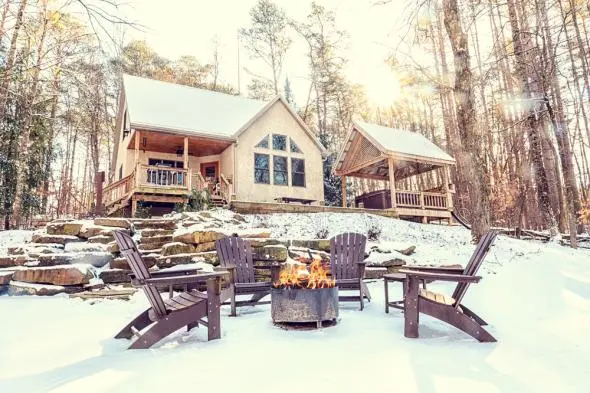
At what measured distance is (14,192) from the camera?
1264 centimetres

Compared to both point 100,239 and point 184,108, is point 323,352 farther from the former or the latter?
point 184,108

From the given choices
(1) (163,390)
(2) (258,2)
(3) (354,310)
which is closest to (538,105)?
(3) (354,310)

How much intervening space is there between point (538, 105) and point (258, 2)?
66.0 ft

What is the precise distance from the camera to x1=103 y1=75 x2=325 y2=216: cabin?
492 inches

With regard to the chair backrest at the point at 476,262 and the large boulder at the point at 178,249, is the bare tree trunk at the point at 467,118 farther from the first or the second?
the large boulder at the point at 178,249

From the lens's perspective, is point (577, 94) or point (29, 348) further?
point (577, 94)

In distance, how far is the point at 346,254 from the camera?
17.5 feet

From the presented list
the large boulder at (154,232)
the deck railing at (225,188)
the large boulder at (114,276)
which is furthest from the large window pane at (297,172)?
the large boulder at (114,276)

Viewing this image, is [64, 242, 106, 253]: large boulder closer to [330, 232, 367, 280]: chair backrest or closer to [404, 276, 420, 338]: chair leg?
[330, 232, 367, 280]: chair backrest

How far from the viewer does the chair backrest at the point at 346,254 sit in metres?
5.25

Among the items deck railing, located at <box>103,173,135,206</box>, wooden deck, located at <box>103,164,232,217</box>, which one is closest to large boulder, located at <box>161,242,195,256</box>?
wooden deck, located at <box>103,164,232,217</box>

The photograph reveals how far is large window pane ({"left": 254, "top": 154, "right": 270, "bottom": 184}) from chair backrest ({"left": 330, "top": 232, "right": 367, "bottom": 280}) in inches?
383

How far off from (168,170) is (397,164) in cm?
968

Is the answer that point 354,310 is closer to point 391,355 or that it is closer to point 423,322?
point 423,322
